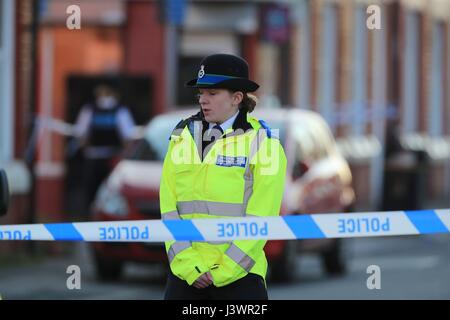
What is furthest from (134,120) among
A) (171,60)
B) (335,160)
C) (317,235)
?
(317,235)

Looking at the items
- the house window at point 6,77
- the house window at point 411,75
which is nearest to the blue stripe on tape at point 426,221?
the house window at point 6,77

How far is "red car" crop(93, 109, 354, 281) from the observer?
14.4 meters

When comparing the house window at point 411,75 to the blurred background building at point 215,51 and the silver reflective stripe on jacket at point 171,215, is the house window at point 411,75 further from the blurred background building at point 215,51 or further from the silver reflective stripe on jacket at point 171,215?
the silver reflective stripe on jacket at point 171,215

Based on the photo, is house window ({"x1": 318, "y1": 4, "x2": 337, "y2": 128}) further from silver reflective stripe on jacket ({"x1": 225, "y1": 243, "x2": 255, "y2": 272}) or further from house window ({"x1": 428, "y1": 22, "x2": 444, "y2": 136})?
silver reflective stripe on jacket ({"x1": 225, "y1": 243, "x2": 255, "y2": 272})

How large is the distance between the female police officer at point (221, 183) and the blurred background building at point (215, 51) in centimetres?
681

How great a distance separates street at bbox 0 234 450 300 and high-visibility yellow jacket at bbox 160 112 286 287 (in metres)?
6.53

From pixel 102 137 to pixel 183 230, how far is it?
1406 centimetres

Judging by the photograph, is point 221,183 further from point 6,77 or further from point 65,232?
point 6,77

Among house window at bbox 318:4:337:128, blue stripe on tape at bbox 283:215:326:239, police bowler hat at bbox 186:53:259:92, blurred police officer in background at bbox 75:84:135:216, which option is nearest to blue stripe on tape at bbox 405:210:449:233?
blue stripe on tape at bbox 283:215:326:239

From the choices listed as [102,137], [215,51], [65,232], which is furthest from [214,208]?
[215,51]

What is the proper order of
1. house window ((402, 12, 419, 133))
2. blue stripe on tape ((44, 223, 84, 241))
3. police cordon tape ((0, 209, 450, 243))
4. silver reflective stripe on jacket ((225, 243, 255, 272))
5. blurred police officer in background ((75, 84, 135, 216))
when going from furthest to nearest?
house window ((402, 12, 419, 133)), blurred police officer in background ((75, 84, 135, 216)), blue stripe on tape ((44, 223, 84, 241)), police cordon tape ((0, 209, 450, 243)), silver reflective stripe on jacket ((225, 243, 255, 272))

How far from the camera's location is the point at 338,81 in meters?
32.0

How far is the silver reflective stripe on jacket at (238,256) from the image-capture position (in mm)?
6551

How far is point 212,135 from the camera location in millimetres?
6695
